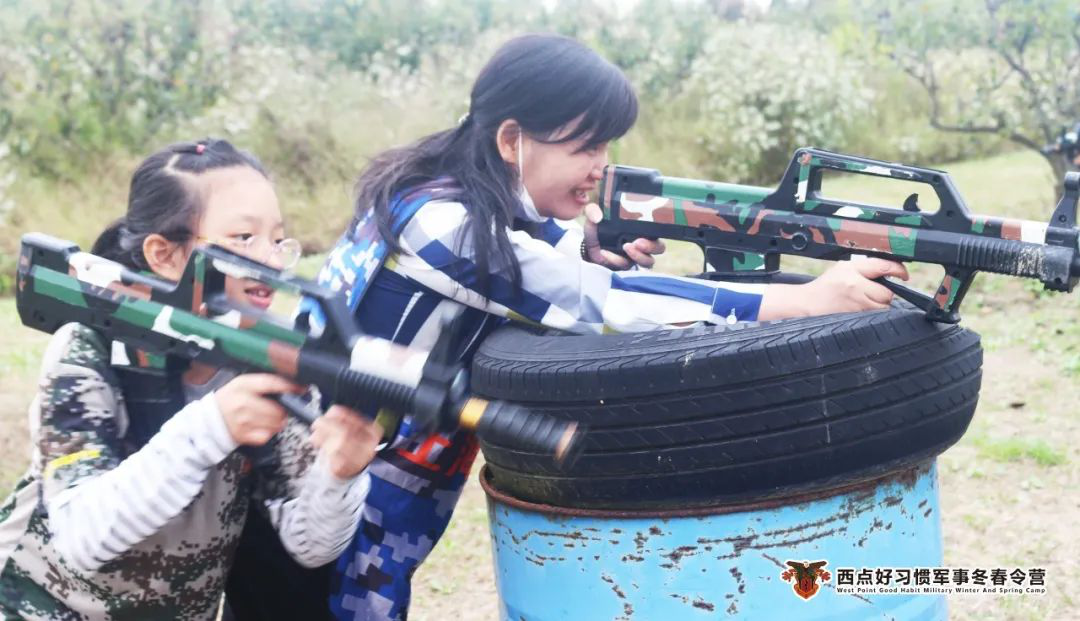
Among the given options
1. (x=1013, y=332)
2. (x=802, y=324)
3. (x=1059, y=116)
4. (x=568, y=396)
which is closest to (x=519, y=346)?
(x=568, y=396)

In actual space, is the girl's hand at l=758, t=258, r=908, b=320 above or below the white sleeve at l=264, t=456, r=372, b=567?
above

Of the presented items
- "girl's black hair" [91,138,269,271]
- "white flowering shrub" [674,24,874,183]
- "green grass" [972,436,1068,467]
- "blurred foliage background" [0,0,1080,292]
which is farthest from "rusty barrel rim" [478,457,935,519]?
"white flowering shrub" [674,24,874,183]

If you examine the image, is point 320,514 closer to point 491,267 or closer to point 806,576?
point 491,267

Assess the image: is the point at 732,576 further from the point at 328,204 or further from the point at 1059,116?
the point at 328,204

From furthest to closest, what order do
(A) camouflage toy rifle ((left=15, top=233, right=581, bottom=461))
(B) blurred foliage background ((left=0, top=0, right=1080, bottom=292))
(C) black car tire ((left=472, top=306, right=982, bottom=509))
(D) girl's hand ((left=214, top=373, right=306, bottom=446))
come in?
(B) blurred foliage background ((left=0, top=0, right=1080, bottom=292)) → (C) black car tire ((left=472, top=306, right=982, bottom=509)) → (D) girl's hand ((left=214, top=373, right=306, bottom=446)) → (A) camouflage toy rifle ((left=15, top=233, right=581, bottom=461))

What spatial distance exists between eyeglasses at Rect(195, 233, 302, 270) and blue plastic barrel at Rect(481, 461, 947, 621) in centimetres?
60

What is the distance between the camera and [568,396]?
1840 mm

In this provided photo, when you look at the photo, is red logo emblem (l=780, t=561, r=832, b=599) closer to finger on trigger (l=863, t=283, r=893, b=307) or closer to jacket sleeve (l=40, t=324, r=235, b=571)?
finger on trigger (l=863, t=283, r=893, b=307)

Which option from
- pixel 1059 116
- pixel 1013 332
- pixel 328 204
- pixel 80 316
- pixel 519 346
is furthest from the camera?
pixel 328 204

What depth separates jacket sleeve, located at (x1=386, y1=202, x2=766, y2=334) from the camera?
2.11 meters

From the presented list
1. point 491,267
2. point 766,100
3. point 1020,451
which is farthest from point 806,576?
point 766,100

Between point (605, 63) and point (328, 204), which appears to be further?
point (328, 204)

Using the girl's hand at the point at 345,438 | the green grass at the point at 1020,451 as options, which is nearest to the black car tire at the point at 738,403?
the girl's hand at the point at 345,438

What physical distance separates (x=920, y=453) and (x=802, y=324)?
318 millimetres
